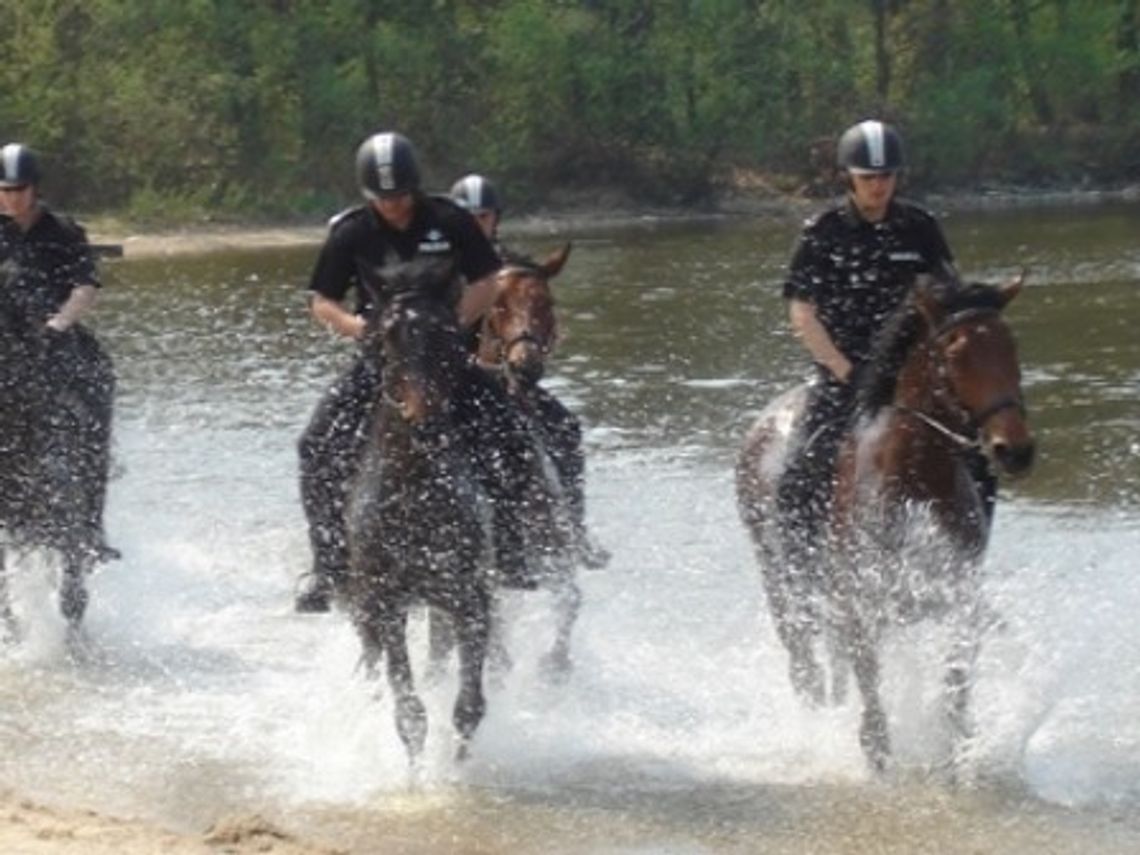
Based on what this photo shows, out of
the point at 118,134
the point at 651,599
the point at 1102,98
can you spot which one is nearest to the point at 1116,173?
the point at 1102,98

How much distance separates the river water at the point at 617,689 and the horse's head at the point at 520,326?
1.24 meters

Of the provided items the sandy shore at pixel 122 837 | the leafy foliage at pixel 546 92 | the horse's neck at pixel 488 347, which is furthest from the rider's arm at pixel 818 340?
the leafy foliage at pixel 546 92

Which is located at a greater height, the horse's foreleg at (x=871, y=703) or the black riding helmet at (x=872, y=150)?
the black riding helmet at (x=872, y=150)

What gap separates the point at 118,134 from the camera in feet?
177

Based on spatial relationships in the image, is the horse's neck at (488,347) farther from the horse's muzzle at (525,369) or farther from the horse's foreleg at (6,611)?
the horse's foreleg at (6,611)

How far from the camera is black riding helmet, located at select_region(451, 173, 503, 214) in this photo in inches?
526

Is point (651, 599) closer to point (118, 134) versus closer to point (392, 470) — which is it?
point (392, 470)

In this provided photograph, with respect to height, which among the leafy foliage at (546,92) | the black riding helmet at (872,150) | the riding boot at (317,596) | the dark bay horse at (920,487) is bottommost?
the leafy foliage at (546,92)

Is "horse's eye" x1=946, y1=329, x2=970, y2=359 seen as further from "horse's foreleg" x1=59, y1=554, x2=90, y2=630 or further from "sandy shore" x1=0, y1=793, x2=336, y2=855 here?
"horse's foreleg" x1=59, y1=554, x2=90, y2=630

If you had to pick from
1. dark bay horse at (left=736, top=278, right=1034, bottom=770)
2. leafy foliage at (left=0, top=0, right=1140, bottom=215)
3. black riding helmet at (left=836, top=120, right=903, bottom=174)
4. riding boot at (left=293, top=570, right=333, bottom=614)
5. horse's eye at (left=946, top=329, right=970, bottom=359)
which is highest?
black riding helmet at (left=836, top=120, right=903, bottom=174)

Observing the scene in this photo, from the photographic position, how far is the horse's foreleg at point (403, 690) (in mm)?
9820

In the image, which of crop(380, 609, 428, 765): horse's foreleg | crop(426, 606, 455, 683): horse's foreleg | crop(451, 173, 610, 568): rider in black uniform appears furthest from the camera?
crop(451, 173, 610, 568): rider in black uniform

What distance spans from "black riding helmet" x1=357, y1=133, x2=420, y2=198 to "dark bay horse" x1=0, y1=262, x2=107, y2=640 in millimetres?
3420

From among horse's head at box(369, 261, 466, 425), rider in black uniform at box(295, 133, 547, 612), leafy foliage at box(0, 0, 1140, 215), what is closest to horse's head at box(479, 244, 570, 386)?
rider in black uniform at box(295, 133, 547, 612)
